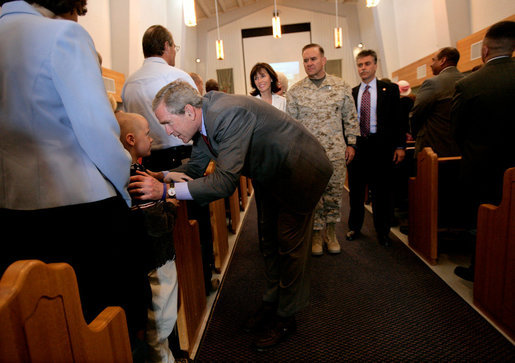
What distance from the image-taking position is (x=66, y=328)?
2.00 feet

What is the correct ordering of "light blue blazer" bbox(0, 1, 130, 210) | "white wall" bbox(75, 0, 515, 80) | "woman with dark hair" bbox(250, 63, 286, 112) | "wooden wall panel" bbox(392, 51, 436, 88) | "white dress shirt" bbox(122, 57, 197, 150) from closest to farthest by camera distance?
"light blue blazer" bbox(0, 1, 130, 210), "white dress shirt" bbox(122, 57, 197, 150), "woman with dark hair" bbox(250, 63, 286, 112), "white wall" bbox(75, 0, 515, 80), "wooden wall panel" bbox(392, 51, 436, 88)

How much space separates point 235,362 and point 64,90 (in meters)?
1.33

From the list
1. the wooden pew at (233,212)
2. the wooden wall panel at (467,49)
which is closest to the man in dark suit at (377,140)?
the wooden pew at (233,212)

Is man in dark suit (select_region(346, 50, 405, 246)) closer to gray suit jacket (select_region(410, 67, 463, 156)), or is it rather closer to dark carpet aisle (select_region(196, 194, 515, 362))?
gray suit jacket (select_region(410, 67, 463, 156))

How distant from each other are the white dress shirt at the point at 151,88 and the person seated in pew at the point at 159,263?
1.99ft

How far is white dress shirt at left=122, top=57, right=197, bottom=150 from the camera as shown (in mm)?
1835

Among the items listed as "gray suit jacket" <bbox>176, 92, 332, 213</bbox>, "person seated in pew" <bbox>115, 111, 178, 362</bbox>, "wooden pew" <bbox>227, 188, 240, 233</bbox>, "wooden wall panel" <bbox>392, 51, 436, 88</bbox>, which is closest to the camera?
"person seated in pew" <bbox>115, 111, 178, 362</bbox>

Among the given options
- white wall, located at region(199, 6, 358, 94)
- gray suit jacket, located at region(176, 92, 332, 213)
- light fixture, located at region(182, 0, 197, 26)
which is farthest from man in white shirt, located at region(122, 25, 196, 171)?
white wall, located at region(199, 6, 358, 94)

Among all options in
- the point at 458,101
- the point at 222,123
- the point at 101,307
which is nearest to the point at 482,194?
the point at 458,101

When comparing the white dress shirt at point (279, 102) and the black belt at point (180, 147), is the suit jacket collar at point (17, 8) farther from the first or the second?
the white dress shirt at point (279, 102)

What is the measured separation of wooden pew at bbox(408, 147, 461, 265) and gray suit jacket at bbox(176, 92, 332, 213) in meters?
1.06

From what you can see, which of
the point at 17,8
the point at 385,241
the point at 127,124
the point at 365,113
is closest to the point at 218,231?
the point at 127,124

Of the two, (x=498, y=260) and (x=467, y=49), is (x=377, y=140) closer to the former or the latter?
(x=498, y=260)

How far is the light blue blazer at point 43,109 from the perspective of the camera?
0.82m
